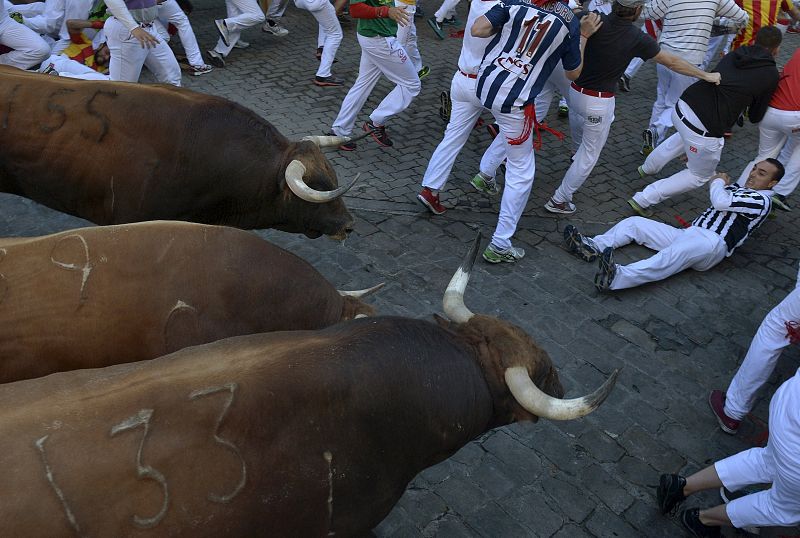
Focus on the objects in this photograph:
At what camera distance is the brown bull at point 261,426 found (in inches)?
95.7

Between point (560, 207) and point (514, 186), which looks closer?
point (514, 186)

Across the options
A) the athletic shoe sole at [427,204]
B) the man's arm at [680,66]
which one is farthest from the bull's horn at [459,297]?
the man's arm at [680,66]

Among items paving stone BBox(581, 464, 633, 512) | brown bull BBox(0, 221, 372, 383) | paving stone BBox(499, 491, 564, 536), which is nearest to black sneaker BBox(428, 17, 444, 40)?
paving stone BBox(581, 464, 633, 512)

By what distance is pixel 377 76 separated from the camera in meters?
8.05

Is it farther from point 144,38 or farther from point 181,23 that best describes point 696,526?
point 181,23

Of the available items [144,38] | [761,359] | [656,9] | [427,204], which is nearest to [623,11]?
[656,9]

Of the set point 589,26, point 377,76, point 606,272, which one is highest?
point 589,26

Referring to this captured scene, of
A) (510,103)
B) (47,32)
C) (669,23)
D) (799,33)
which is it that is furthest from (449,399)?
(799,33)

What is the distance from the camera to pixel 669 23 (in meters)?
8.33

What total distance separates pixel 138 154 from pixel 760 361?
453 centimetres

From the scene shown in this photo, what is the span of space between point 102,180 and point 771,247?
6331 millimetres

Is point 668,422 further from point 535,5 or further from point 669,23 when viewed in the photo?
point 669,23

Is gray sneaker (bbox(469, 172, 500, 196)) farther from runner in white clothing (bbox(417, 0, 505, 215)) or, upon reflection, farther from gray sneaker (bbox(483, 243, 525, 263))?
gray sneaker (bbox(483, 243, 525, 263))

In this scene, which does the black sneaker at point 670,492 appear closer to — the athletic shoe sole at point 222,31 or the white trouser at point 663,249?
the white trouser at point 663,249
